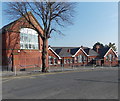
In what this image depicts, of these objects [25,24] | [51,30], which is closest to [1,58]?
[25,24]

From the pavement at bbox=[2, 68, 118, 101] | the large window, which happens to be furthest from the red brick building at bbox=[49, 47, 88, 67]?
the pavement at bbox=[2, 68, 118, 101]

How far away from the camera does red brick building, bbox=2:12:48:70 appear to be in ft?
81.8

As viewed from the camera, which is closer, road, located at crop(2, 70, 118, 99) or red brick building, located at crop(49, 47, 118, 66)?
road, located at crop(2, 70, 118, 99)

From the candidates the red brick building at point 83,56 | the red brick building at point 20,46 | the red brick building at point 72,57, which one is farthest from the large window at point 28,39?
the red brick building at point 72,57

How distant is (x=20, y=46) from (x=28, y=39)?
8.37ft

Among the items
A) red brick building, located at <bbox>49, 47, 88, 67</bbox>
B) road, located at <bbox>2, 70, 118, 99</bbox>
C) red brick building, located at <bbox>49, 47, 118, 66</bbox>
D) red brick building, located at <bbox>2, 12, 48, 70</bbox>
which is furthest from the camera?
red brick building, located at <bbox>49, 47, 118, 66</bbox>

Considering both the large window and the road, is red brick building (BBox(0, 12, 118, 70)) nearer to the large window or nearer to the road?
the large window

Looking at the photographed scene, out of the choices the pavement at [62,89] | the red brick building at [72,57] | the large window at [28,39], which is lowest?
the pavement at [62,89]

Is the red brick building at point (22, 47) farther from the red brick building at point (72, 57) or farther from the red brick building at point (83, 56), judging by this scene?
the red brick building at point (83, 56)

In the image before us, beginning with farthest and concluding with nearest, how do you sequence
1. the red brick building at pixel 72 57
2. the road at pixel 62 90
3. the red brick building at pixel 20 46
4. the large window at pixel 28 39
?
the red brick building at pixel 72 57 → the large window at pixel 28 39 → the red brick building at pixel 20 46 → the road at pixel 62 90

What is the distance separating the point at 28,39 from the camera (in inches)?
1122

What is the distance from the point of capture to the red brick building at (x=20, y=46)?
24.9 metres

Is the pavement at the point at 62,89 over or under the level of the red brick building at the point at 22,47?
under

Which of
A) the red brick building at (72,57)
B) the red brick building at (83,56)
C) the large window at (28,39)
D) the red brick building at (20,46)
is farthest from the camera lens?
the red brick building at (83,56)
